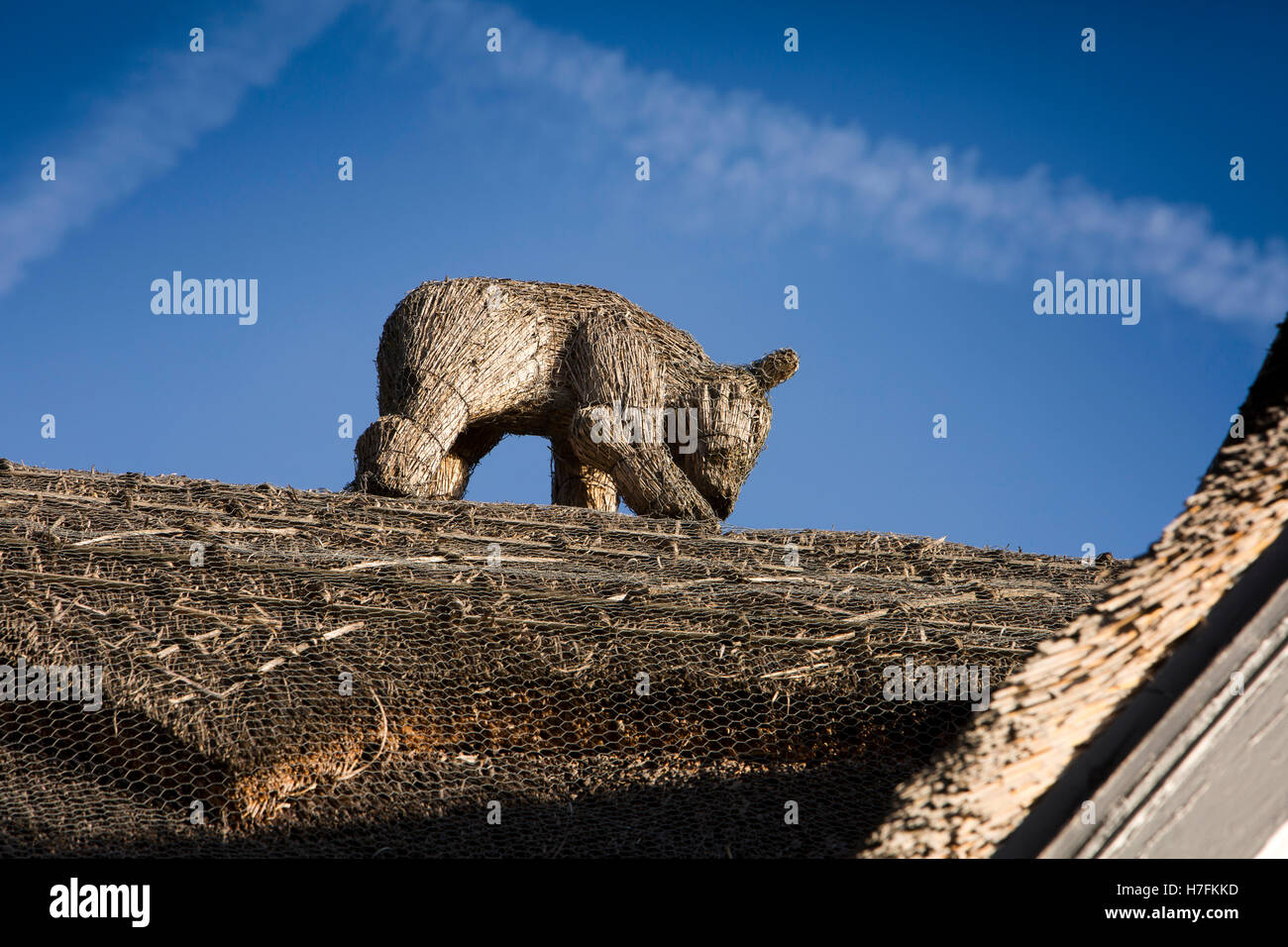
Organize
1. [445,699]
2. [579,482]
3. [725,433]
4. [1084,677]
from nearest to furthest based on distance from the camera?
[1084,677] → [445,699] → [725,433] → [579,482]

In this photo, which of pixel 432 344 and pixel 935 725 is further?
pixel 432 344

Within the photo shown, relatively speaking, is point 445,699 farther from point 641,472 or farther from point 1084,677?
point 641,472

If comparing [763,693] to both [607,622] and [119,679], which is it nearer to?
[607,622]

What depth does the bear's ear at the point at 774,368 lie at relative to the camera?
936cm

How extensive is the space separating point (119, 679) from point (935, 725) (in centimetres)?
313

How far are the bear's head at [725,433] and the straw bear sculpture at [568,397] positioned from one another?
0.01 m

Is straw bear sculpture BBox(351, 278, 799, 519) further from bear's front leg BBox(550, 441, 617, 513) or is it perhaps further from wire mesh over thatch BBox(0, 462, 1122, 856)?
wire mesh over thatch BBox(0, 462, 1122, 856)

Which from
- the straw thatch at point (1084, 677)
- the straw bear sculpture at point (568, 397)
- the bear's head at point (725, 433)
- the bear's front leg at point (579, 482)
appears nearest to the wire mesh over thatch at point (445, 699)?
the straw thatch at point (1084, 677)

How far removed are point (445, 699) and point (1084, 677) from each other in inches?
110

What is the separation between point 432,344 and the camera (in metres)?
8.31

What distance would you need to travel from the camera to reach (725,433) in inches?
354

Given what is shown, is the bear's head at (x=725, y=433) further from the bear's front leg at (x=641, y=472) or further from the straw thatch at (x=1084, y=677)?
the straw thatch at (x=1084, y=677)

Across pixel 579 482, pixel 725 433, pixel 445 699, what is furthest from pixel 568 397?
pixel 445 699
